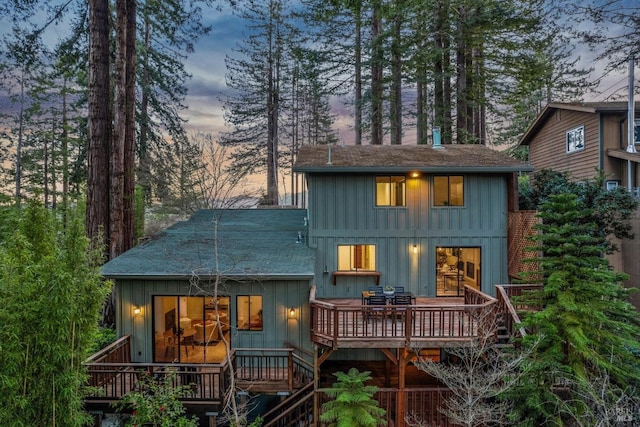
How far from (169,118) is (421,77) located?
12702mm

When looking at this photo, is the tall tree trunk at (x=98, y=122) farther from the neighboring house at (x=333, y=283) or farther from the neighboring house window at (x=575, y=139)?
the neighboring house window at (x=575, y=139)

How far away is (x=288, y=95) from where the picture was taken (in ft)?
70.7

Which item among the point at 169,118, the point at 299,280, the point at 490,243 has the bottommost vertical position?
the point at 299,280

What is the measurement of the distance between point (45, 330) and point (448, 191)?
959cm

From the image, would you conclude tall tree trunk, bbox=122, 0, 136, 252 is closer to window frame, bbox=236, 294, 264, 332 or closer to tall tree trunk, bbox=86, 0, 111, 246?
tall tree trunk, bbox=86, 0, 111, 246

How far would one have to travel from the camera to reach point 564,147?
13.6m

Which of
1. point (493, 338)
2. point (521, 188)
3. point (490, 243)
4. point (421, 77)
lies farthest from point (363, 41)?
point (493, 338)

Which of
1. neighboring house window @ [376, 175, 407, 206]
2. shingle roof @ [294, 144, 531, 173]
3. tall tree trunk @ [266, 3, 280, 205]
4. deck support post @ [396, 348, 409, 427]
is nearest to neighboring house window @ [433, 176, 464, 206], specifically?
shingle roof @ [294, 144, 531, 173]

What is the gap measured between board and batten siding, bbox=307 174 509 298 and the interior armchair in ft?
10.1

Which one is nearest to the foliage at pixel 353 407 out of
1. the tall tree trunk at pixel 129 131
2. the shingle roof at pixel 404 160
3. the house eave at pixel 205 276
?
the house eave at pixel 205 276

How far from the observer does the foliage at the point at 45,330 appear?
4.51 m

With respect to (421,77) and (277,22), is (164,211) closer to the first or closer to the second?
(277,22)

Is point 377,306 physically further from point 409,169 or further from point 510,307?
point 409,169

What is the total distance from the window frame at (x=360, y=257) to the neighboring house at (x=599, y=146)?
6.51 metres
